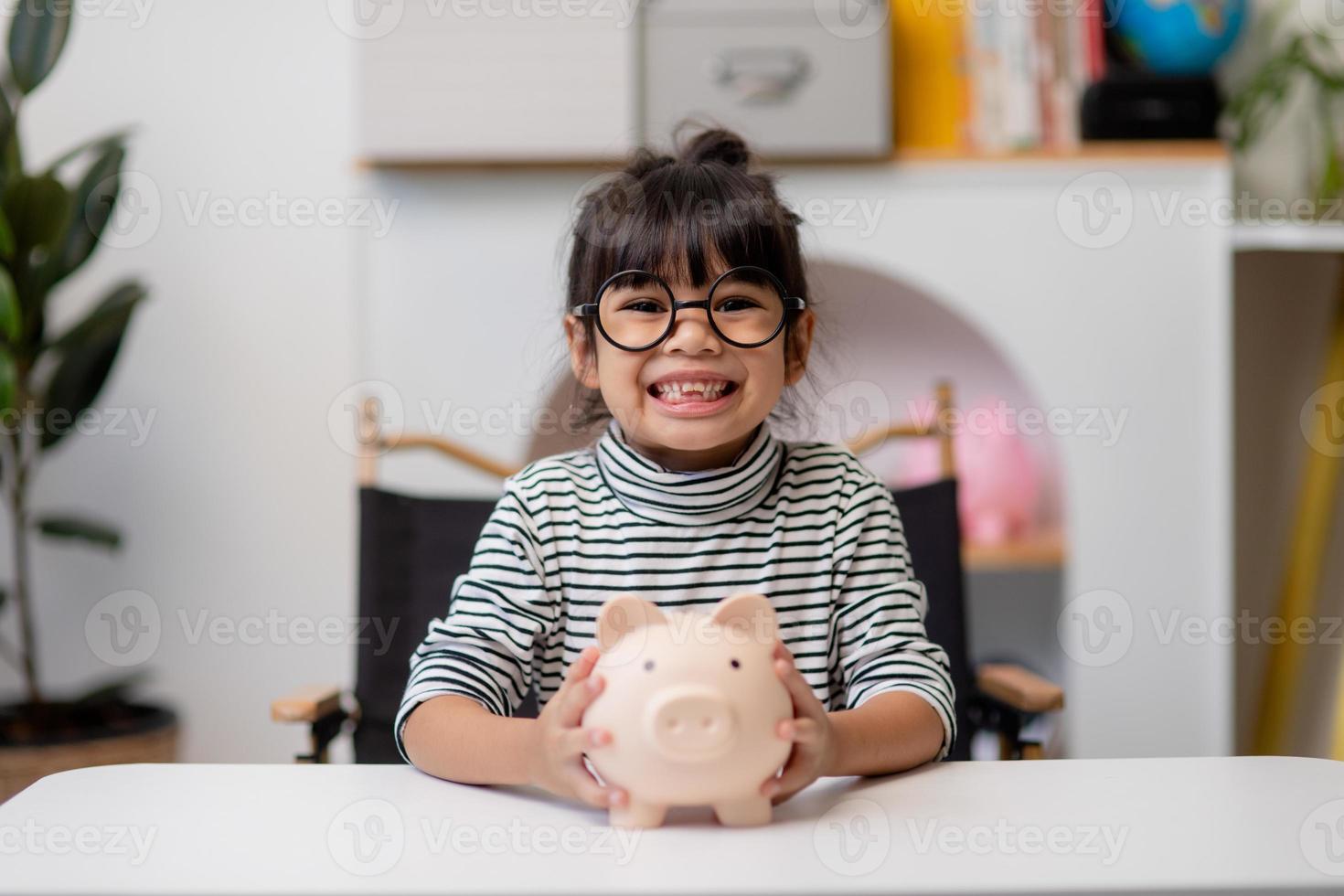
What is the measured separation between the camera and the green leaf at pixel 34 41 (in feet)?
6.33

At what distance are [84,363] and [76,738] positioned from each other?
585mm

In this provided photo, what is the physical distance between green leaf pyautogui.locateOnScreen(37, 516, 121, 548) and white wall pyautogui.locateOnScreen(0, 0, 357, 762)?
26cm

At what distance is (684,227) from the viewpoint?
3.24 ft

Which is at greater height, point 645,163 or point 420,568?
point 645,163

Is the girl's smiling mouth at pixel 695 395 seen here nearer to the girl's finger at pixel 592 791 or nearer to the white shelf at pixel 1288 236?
the girl's finger at pixel 592 791
